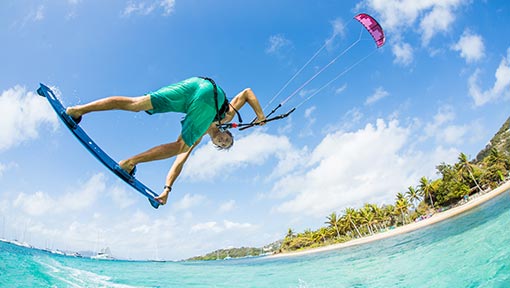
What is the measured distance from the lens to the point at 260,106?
194 inches

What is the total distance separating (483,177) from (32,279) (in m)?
75.9

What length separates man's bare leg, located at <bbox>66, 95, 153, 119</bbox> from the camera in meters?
4.07

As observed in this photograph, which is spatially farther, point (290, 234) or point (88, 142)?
point (290, 234)

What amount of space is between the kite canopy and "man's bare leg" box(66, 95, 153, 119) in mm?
7541

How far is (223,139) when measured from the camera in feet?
16.4

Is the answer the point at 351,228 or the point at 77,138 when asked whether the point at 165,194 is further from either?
the point at 351,228

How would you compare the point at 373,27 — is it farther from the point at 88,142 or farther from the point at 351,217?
the point at 351,217

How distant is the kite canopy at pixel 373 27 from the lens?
30.5ft

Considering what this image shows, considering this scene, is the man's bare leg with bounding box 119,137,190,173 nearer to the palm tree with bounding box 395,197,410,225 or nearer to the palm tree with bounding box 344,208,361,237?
the palm tree with bounding box 395,197,410,225

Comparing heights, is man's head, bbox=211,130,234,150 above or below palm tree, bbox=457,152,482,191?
below

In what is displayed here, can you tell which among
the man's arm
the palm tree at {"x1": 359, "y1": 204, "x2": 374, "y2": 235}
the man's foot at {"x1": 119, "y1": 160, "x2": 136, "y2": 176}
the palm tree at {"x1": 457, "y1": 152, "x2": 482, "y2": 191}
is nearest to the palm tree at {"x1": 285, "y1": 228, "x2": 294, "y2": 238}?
the palm tree at {"x1": 359, "y1": 204, "x2": 374, "y2": 235}

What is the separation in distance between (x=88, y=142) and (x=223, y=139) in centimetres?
191

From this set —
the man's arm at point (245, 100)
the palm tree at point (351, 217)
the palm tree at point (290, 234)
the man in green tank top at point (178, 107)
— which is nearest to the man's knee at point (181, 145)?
the man in green tank top at point (178, 107)

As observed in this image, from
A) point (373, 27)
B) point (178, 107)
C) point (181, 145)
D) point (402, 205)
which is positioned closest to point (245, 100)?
point (178, 107)
